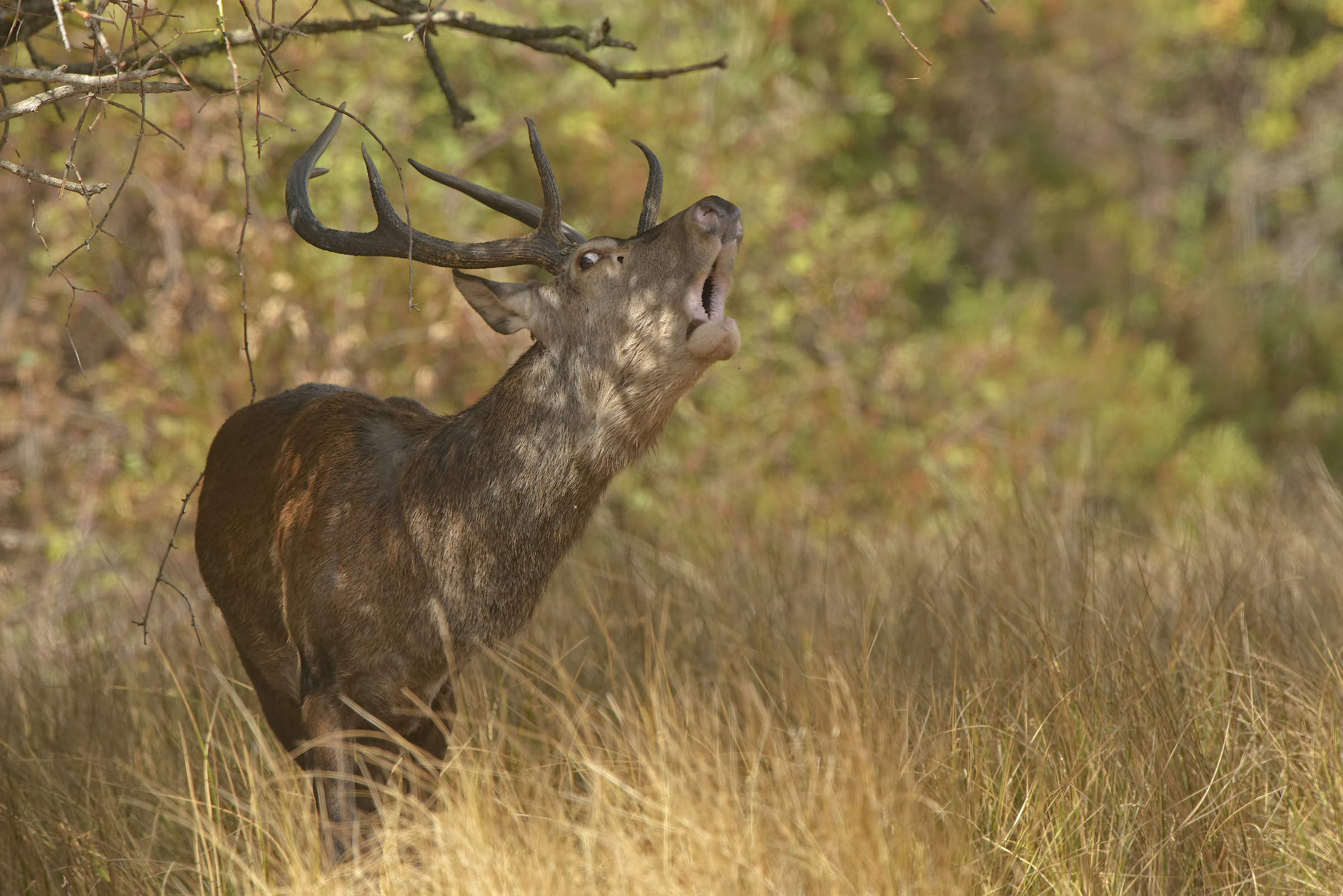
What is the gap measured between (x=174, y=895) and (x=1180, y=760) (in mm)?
2493

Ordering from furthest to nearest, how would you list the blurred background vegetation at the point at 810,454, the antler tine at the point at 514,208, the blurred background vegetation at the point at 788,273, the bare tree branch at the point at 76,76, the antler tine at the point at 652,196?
the blurred background vegetation at the point at 788,273, the antler tine at the point at 652,196, the antler tine at the point at 514,208, the blurred background vegetation at the point at 810,454, the bare tree branch at the point at 76,76

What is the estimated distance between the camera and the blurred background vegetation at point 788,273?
329 inches

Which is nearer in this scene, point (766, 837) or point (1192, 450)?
point (766, 837)

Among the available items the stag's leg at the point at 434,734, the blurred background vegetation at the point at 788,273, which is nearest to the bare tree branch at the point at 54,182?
the stag's leg at the point at 434,734

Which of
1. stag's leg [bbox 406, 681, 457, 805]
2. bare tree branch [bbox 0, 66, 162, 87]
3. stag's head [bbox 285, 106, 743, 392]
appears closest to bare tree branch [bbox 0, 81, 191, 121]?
bare tree branch [bbox 0, 66, 162, 87]

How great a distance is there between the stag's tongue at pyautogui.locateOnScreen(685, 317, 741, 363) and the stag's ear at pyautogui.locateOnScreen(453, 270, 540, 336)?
0.53 m

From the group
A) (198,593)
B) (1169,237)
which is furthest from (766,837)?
(1169,237)

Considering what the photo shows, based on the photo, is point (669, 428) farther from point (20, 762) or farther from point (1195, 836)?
point (1195, 836)

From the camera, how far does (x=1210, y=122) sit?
16.6 metres

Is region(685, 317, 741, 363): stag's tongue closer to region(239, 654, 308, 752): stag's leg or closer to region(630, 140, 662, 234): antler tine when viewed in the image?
region(630, 140, 662, 234): antler tine

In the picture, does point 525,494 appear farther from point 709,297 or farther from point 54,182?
point 54,182

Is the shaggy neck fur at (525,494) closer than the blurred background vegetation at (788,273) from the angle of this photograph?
Yes

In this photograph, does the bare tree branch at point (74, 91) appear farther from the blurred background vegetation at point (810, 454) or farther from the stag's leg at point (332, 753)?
the stag's leg at point (332, 753)

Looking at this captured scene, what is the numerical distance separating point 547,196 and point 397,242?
42cm
